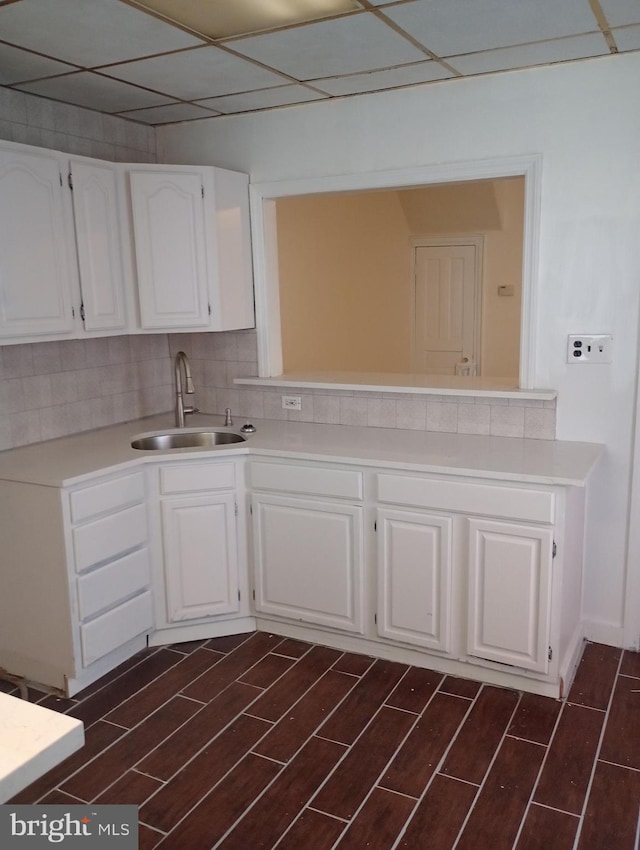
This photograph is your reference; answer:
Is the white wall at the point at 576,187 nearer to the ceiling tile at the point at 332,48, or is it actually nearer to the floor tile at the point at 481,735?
the ceiling tile at the point at 332,48

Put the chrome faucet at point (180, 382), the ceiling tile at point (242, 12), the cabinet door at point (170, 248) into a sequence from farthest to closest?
the chrome faucet at point (180, 382) < the cabinet door at point (170, 248) < the ceiling tile at point (242, 12)

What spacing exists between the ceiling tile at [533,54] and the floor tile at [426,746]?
2.45 m

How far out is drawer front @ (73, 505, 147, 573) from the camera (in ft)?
9.35

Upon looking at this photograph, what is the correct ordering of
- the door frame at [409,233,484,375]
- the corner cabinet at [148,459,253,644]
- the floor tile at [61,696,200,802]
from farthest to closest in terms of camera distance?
1. the door frame at [409,233,484,375]
2. the corner cabinet at [148,459,253,644]
3. the floor tile at [61,696,200,802]

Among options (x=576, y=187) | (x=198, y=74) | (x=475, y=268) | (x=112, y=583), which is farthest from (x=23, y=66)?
(x=475, y=268)

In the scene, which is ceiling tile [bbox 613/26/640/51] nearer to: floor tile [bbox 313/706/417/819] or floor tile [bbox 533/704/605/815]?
floor tile [bbox 533/704/605/815]

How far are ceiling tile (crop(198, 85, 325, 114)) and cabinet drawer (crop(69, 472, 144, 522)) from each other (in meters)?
1.74

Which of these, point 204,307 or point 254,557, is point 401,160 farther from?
point 254,557

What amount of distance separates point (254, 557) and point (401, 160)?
191cm

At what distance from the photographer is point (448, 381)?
351cm

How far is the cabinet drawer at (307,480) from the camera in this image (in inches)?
119

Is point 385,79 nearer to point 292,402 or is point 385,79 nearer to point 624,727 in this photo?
point 292,402

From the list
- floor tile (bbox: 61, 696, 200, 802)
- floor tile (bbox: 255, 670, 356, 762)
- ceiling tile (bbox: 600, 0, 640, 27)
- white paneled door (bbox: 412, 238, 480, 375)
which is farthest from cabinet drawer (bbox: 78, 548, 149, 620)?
white paneled door (bbox: 412, 238, 480, 375)

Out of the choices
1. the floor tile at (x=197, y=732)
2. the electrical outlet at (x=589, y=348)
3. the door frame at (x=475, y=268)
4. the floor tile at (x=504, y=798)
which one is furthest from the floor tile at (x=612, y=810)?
the door frame at (x=475, y=268)
